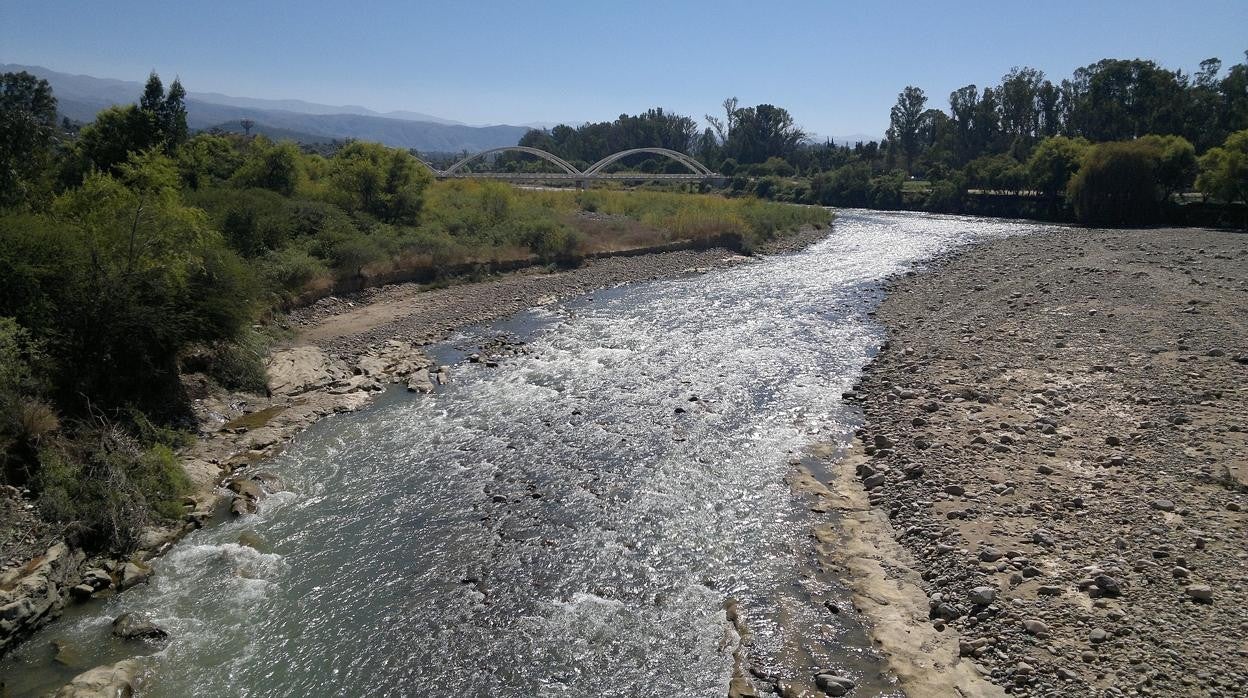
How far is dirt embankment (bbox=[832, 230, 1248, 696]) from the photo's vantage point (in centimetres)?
797

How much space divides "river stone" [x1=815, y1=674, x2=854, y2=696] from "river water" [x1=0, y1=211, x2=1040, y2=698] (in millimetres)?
154

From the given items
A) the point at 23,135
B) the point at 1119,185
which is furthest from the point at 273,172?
the point at 1119,185

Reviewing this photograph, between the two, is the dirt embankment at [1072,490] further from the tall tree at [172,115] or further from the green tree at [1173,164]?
the green tree at [1173,164]

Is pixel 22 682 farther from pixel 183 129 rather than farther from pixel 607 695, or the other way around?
pixel 183 129

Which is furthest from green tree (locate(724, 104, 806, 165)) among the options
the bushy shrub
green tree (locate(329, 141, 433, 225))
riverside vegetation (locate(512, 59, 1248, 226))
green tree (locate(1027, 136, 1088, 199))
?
the bushy shrub

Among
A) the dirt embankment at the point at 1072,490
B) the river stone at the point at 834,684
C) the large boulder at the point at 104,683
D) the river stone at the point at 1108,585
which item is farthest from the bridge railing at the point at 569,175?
the river stone at the point at 1108,585

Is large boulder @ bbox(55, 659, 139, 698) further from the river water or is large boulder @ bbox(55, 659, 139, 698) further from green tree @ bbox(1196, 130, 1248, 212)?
green tree @ bbox(1196, 130, 1248, 212)

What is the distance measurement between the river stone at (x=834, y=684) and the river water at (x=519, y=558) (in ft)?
0.51

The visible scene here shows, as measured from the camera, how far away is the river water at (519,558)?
28.6 ft

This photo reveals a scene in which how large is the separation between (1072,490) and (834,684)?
6.21m

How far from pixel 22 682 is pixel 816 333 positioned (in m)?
22.4

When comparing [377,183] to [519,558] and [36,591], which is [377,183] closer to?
[36,591]

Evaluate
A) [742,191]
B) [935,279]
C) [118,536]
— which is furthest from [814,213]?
[118,536]

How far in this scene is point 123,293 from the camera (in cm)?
1380
